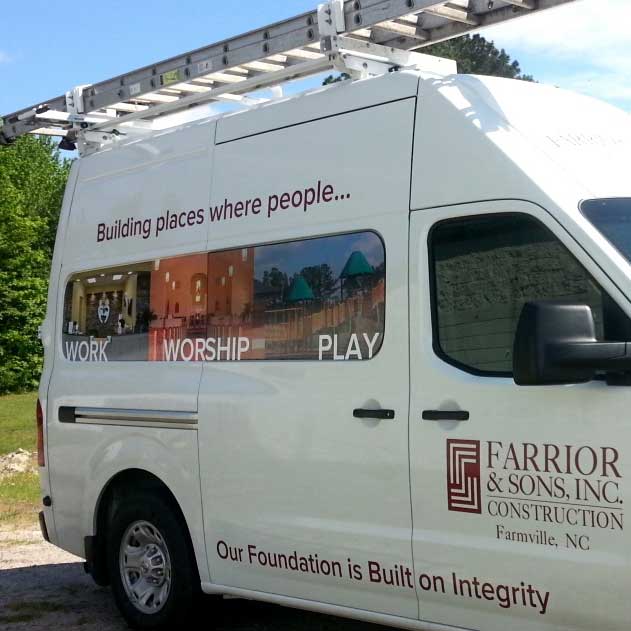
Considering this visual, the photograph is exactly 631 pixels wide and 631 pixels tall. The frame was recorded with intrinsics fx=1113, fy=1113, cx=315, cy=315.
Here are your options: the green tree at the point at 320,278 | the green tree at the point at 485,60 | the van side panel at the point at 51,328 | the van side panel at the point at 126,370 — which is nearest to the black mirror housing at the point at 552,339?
the green tree at the point at 320,278

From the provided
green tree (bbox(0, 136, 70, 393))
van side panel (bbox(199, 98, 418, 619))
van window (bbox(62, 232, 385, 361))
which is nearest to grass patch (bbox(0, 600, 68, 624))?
van window (bbox(62, 232, 385, 361))

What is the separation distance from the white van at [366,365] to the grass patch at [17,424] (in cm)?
1219

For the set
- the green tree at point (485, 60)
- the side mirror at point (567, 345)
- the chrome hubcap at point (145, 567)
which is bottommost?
the chrome hubcap at point (145, 567)

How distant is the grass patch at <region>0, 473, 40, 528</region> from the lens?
36.2 ft

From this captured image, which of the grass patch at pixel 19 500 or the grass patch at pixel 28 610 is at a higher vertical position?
the grass patch at pixel 19 500

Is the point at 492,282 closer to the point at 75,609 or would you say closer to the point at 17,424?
the point at 75,609

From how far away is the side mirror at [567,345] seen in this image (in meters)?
4.01

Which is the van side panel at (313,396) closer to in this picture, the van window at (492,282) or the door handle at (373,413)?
the door handle at (373,413)

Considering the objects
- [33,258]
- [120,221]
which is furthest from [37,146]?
[120,221]

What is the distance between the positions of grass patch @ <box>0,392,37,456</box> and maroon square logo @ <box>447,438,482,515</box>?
1445 cm

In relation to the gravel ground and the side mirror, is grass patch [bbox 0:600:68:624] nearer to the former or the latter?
the gravel ground

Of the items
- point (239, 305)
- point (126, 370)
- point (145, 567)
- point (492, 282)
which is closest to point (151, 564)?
point (145, 567)

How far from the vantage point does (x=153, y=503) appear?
6.31 m

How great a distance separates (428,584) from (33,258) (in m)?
39.4
